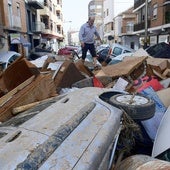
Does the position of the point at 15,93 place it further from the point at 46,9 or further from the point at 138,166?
the point at 46,9

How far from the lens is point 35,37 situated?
35.4 meters

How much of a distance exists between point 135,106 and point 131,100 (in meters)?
0.14

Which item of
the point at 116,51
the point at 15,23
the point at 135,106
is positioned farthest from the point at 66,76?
the point at 15,23

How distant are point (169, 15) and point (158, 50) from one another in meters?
17.5

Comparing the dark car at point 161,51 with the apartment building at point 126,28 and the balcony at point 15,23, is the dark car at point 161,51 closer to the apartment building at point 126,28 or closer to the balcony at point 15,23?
the balcony at point 15,23

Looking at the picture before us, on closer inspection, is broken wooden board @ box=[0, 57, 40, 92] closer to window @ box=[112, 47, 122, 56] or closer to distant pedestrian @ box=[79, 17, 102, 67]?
distant pedestrian @ box=[79, 17, 102, 67]

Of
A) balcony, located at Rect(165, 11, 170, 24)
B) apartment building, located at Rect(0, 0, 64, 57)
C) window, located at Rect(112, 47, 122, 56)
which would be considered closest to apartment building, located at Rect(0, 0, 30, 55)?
apartment building, located at Rect(0, 0, 64, 57)

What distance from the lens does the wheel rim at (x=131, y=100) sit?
2564 mm

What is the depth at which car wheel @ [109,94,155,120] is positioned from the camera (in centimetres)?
246

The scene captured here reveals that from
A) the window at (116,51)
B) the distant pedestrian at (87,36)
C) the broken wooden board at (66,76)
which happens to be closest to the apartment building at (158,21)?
the window at (116,51)

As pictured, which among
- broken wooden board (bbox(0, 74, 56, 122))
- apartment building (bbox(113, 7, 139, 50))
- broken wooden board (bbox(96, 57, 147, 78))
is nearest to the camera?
broken wooden board (bbox(0, 74, 56, 122))

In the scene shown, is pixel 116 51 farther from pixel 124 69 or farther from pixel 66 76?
pixel 66 76

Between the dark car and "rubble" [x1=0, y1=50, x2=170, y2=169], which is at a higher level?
the dark car

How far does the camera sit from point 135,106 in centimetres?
246
